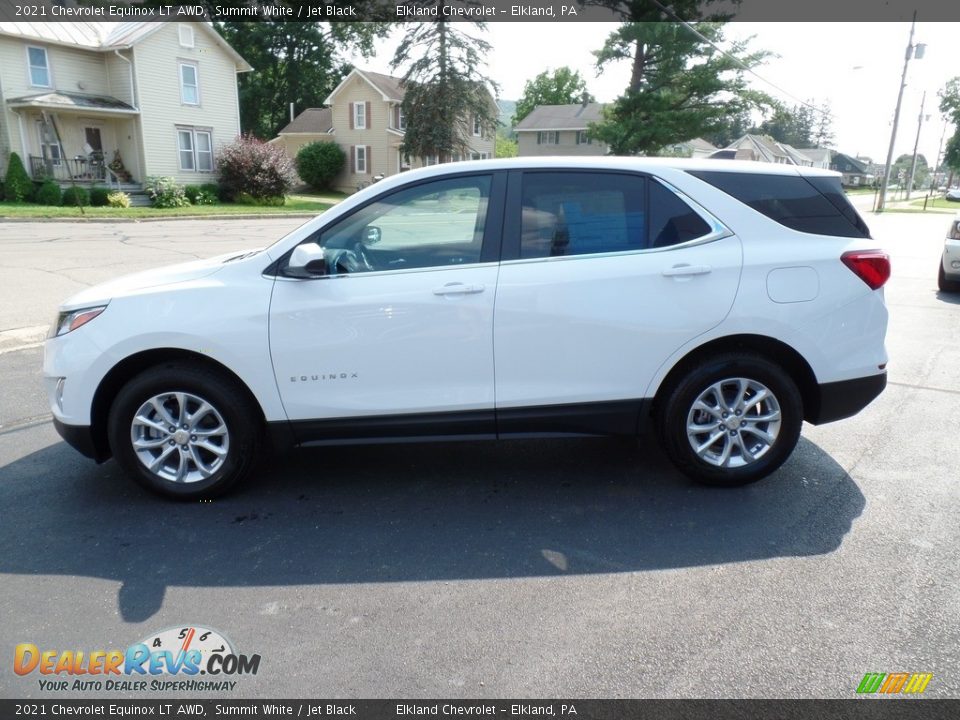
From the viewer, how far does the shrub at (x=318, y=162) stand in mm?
41938

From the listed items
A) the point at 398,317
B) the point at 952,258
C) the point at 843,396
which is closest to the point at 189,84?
the point at 952,258

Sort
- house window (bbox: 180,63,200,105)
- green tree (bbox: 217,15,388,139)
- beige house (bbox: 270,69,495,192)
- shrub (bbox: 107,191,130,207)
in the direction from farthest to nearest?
green tree (bbox: 217,15,388,139) < beige house (bbox: 270,69,495,192) < house window (bbox: 180,63,200,105) < shrub (bbox: 107,191,130,207)

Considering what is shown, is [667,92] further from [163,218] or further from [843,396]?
[843,396]

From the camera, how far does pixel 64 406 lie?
3.83 m

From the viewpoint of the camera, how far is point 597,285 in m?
3.76

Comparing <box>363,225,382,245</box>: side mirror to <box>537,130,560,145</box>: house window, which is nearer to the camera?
<box>363,225,382,245</box>: side mirror

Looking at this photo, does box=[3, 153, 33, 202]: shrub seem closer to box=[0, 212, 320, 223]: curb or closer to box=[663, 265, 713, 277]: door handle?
box=[0, 212, 320, 223]: curb

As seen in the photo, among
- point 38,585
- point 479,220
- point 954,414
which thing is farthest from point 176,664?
point 954,414

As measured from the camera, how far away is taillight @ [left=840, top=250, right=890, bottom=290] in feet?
12.7

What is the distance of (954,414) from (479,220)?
4.02 meters

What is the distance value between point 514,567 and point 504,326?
4.01 ft

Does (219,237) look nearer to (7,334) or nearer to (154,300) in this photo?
(7,334)

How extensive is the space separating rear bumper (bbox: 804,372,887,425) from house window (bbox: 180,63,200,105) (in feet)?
109

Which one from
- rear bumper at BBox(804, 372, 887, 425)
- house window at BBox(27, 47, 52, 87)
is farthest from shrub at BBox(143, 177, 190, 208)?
rear bumper at BBox(804, 372, 887, 425)
